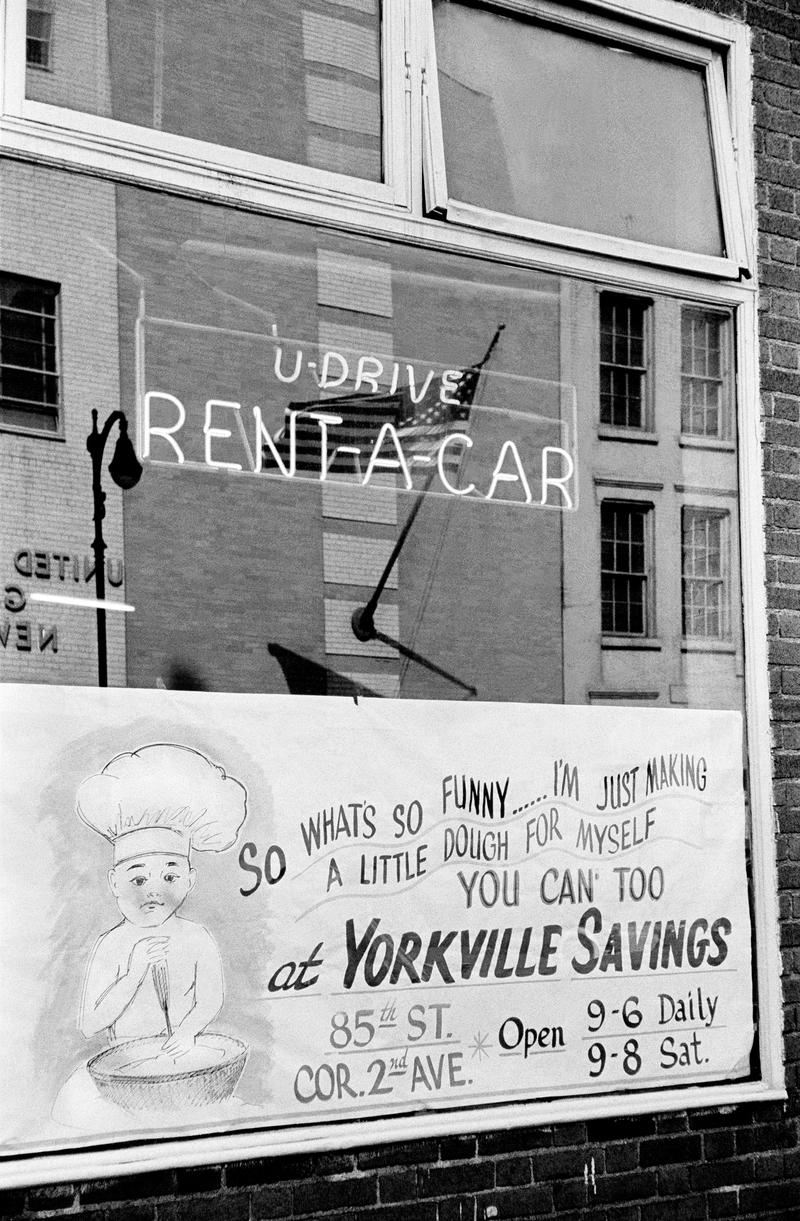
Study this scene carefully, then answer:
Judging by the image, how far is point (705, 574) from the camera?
532 centimetres

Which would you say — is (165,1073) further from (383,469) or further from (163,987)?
(383,469)

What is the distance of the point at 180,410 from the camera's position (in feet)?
14.5

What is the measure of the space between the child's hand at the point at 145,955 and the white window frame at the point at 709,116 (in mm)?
2519

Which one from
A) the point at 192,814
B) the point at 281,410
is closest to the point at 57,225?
the point at 281,410

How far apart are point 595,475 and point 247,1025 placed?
7.15ft

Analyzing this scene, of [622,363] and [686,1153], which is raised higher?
[622,363]

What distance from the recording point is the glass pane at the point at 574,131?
511 centimetres

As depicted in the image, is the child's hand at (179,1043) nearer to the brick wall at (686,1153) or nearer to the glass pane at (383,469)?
the brick wall at (686,1153)

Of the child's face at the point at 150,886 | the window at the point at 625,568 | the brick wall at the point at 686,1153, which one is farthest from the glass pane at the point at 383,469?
the child's face at the point at 150,886

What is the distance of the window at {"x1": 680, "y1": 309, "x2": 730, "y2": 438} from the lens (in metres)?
5.37

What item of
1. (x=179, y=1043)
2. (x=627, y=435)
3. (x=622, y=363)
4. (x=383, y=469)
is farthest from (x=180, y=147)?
(x=179, y=1043)

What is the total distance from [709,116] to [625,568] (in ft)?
Result: 6.01

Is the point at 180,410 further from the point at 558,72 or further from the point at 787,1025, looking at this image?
the point at 787,1025

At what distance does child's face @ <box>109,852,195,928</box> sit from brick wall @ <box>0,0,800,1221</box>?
0.72 metres
